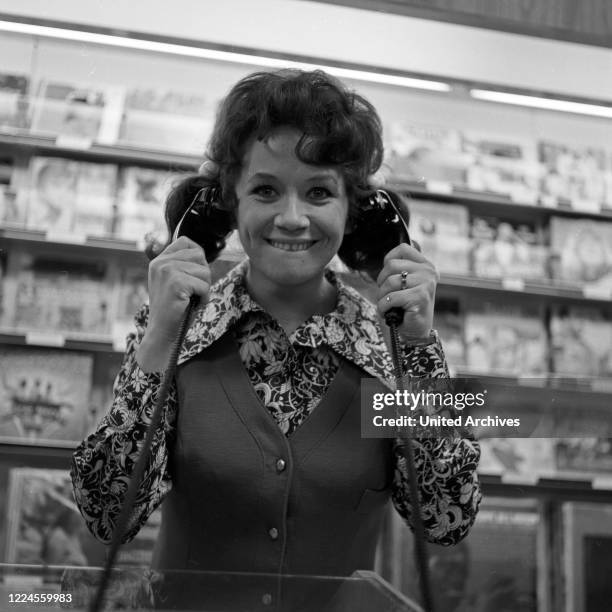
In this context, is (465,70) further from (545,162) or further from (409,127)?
(545,162)

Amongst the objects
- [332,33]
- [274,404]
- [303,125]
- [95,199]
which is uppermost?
[95,199]

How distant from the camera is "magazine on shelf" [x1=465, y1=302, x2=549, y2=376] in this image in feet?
8.61

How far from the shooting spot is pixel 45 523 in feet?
7.89

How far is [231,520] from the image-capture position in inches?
39.7

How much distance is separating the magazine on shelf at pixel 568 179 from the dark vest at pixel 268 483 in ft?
5.96

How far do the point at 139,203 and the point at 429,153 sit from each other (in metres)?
1.00

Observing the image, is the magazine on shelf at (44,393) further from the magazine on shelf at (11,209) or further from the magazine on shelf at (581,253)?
the magazine on shelf at (581,253)

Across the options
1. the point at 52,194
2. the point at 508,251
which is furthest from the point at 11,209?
the point at 508,251

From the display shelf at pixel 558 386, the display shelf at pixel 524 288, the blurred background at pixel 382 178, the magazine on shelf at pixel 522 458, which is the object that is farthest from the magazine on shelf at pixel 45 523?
the display shelf at pixel 558 386

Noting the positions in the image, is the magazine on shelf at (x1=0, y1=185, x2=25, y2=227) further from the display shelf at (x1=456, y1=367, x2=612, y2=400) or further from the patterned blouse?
the display shelf at (x1=456, y1=367, x2=612, y2=400)

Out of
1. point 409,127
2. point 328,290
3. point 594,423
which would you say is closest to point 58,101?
point 409,127

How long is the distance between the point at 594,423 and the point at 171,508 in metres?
0.56

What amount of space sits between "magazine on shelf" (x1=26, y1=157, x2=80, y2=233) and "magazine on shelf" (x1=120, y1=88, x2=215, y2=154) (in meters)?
0.22

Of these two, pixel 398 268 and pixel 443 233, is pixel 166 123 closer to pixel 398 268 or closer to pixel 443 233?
pixel 443 233
